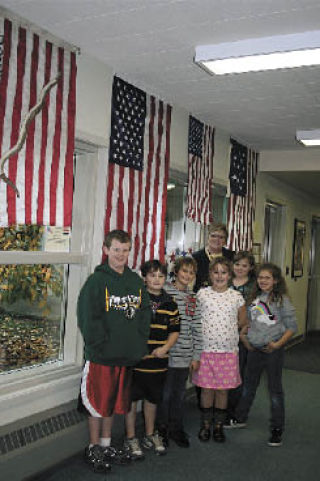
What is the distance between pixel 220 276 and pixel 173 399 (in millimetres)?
1022

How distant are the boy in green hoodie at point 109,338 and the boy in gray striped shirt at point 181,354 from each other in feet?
1.43

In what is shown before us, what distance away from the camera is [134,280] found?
3.67m

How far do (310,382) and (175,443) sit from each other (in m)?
2.78

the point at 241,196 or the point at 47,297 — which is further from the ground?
the point at 241,196

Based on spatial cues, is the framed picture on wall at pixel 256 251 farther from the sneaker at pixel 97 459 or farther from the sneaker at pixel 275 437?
the sneaker at pixel 97 459

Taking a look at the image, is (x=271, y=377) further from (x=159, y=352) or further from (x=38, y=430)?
(x=38, y=430)

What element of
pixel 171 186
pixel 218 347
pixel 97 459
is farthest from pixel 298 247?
pixel 97 459

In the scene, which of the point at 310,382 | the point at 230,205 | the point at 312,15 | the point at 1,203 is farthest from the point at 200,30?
the point at 310,382

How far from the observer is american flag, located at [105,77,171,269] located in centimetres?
417

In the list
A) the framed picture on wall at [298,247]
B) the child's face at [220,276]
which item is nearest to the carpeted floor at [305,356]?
the framed picture on wall at [298,247]

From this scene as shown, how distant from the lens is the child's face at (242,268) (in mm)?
4598

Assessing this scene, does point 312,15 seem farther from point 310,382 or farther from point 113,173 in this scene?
point 310,382

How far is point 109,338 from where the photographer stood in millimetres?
3463

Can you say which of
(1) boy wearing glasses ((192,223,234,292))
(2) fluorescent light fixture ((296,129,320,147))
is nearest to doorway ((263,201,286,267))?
(2) fluorescent light fixture ((296,129,320,147))
